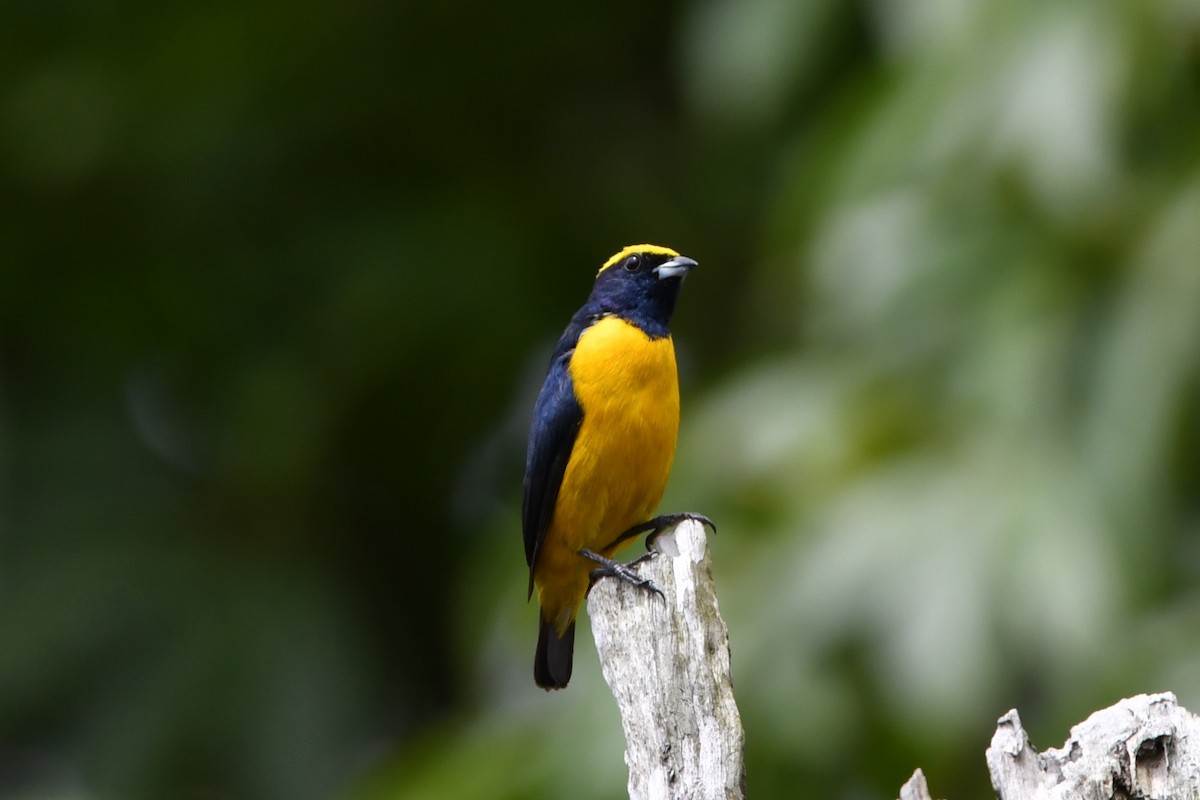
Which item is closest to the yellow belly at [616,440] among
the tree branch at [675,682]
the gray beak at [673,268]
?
the gray beak at [673,268]

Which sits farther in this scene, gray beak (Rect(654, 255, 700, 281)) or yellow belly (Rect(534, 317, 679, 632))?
gray beak (Rect(654, 255, 700, 281))

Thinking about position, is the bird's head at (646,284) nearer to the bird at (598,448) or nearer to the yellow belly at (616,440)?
the bird at (598,448)

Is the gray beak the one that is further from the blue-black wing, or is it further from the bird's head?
the blue-black wing

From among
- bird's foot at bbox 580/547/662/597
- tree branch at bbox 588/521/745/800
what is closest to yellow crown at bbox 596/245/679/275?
bird's foot at bbox 580/547/662/597

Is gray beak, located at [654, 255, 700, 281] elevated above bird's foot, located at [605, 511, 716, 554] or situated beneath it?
elevated above

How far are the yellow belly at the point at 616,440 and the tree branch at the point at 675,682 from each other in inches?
62.1

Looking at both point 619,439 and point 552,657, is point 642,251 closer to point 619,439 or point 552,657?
point 619,439

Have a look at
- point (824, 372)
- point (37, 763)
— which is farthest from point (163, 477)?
point (824, 372)

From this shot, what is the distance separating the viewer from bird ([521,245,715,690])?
6.17 m

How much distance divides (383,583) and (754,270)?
2.79m

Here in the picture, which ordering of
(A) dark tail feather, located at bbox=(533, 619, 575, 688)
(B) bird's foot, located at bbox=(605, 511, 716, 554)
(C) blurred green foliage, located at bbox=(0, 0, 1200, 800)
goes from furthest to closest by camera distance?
(A) dark tail feather, located at bbox=(533, 619, 575, 688) → (B) bird's foot, located at bbox=(605, 511, 716, 554) → (C) blurred green foliage, located at bbox=(0, 0, 1200, 800)

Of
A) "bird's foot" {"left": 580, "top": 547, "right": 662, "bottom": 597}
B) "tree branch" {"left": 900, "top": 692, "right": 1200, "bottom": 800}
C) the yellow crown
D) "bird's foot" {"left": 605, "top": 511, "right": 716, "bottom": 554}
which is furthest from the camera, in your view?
the yellow crown

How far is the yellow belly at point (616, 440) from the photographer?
A: 6160mm

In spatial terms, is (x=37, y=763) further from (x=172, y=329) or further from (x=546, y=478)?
(x=546, y=478)
